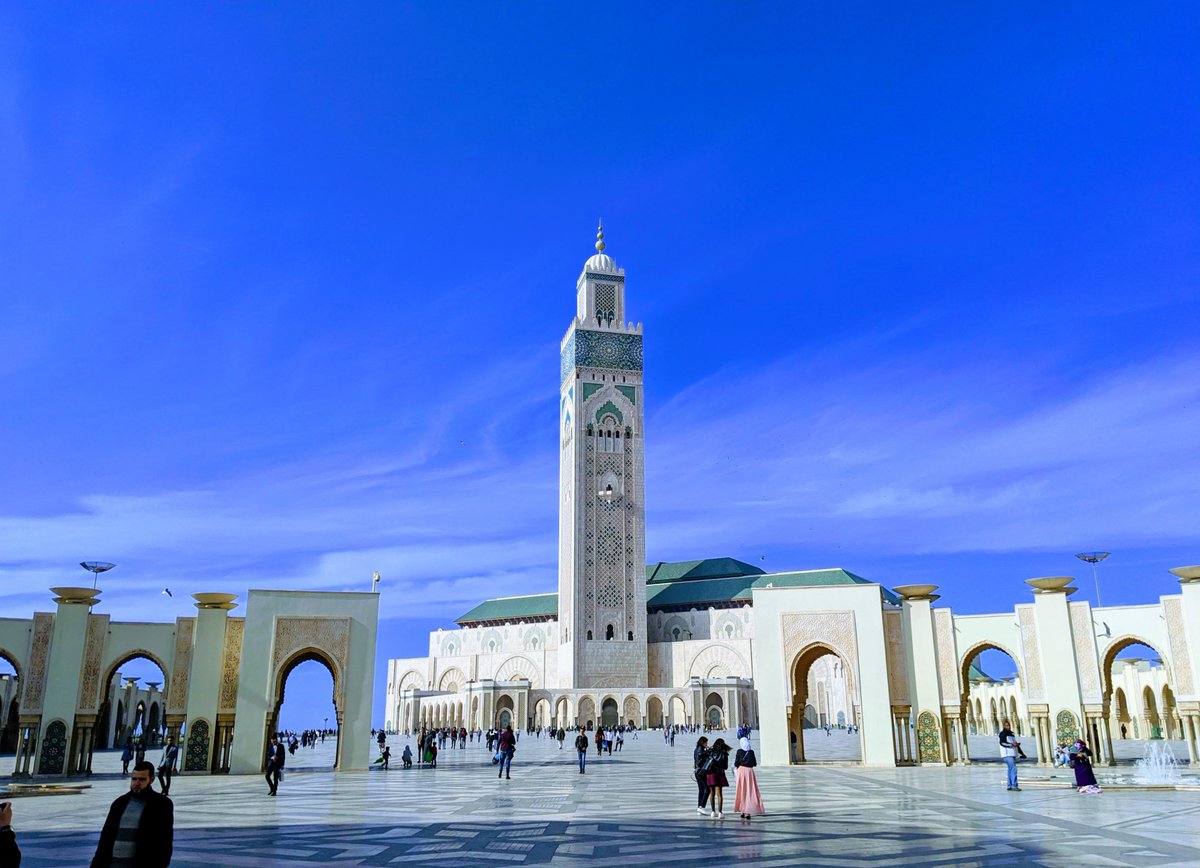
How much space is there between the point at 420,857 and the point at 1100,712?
14.7 meters

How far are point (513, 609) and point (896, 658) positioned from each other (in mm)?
40450

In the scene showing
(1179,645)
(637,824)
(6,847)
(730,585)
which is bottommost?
(637,824)

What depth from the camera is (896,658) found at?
1855 cm

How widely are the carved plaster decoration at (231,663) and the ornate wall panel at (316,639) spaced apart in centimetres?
68

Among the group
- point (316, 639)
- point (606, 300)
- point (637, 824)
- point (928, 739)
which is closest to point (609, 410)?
point (606, 300)

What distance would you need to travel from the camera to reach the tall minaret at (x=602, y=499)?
4684cm

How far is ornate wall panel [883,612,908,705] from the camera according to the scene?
18281mm

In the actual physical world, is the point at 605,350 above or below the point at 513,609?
above

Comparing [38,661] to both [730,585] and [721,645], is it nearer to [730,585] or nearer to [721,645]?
[721,645]

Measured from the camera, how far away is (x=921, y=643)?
18.4 meters

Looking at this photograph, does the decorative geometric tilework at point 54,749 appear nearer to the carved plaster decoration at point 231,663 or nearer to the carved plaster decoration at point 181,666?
the carved plaster decoration at point 181,666

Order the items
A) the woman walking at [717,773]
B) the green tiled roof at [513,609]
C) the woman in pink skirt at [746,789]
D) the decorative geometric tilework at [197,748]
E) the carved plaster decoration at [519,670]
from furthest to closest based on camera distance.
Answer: the green tiled roof at [513,609] < the carved plaster decoration at [519,670] < the decorative geometric tilework at [197,748] < the woman walking at [717,773] < the woman in pink skirt at [746,789]

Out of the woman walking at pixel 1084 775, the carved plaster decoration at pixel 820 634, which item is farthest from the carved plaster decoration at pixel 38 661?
the woman walking at pixel 1084 775

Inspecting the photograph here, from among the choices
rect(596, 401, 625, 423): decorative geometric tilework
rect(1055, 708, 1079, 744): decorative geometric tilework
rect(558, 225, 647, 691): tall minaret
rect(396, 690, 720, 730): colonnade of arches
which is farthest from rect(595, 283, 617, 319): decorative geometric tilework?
rect(1055, 708, 1079, 744): decorative geometric tilework
